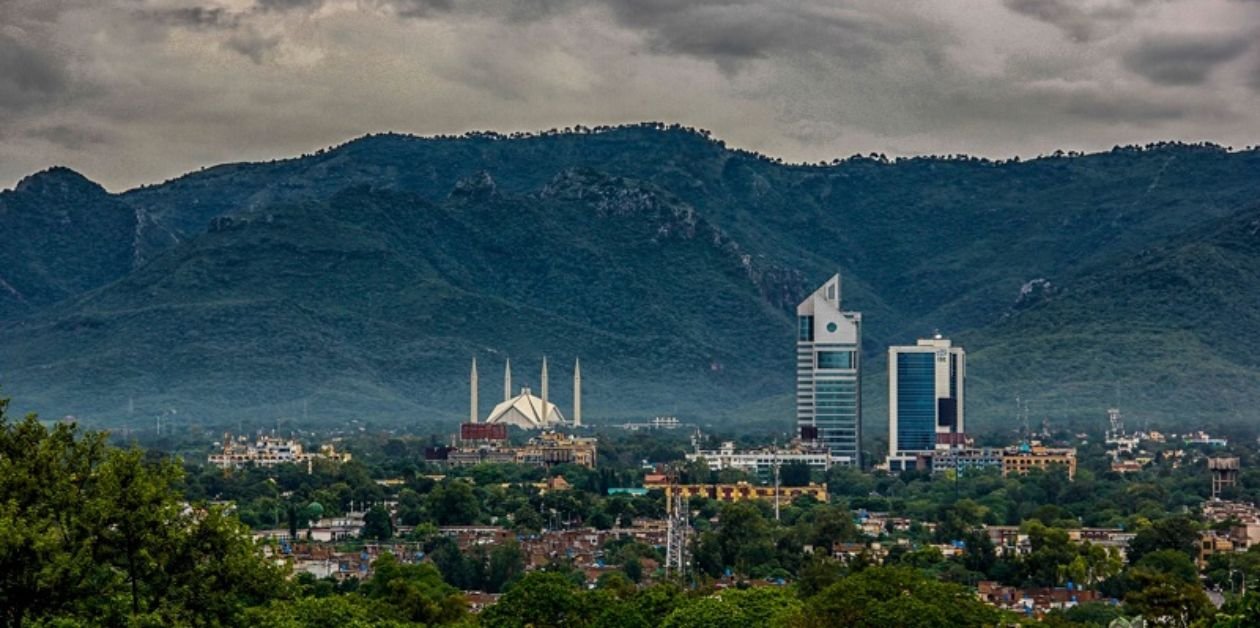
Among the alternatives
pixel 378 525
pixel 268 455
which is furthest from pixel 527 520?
pixel 268 455

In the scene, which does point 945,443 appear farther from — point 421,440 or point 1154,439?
point 421,440

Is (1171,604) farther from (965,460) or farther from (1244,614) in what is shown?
(965,460)

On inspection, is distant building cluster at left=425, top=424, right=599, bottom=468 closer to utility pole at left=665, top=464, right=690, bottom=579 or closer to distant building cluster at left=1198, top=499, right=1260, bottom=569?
utility pole at left=665, top=464, right=690, bottom=579

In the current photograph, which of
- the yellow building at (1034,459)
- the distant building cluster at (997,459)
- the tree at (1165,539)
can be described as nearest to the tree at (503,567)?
the tree at (1165,539)

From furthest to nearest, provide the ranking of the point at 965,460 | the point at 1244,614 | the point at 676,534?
the point at 965,460 → the point at 676,534 → the point at 1244,614

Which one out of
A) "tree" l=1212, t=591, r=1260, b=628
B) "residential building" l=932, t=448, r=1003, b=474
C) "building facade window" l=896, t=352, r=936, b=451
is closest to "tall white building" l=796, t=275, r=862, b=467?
"building facade window" l=896, t=352, r=936, b=451

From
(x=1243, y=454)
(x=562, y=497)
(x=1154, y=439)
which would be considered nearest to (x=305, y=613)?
(x=562, y=497)

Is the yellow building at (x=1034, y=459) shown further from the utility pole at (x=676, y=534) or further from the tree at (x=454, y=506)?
the tree at (x=454, y=506)
